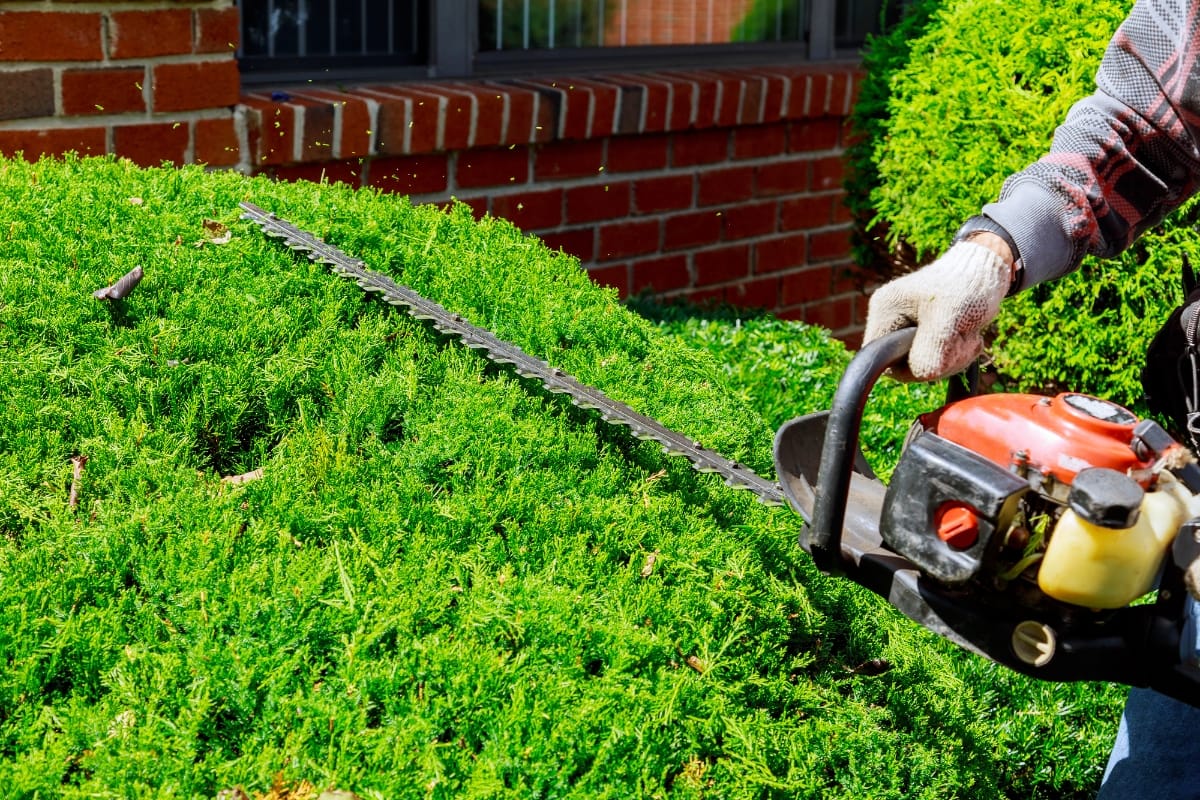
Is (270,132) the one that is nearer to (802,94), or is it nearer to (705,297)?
(705,297)

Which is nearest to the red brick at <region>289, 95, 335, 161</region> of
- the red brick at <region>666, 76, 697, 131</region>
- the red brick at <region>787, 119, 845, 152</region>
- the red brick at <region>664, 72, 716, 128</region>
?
the red brick at <region>666, 76, 697, 131</region>

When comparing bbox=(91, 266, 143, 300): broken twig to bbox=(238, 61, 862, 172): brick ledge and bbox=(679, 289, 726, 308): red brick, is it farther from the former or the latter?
bbox=(679, 289, 726, 308): red brick

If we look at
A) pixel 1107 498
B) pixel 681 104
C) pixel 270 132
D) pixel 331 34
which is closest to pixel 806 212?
pixel 681 104

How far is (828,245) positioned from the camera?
6.27 m

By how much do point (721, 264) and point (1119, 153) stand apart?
3708 millimetres

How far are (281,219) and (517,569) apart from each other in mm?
1268

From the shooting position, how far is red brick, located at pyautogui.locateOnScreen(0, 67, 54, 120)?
3.66 meters

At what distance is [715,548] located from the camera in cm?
228

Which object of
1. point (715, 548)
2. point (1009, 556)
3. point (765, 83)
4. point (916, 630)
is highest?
point (765, 83)

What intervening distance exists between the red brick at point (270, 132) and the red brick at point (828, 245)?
280 centimetres

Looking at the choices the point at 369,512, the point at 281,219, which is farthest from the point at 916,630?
the point at 281,219

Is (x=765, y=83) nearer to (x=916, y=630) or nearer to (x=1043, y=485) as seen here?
(x=916, y=630)

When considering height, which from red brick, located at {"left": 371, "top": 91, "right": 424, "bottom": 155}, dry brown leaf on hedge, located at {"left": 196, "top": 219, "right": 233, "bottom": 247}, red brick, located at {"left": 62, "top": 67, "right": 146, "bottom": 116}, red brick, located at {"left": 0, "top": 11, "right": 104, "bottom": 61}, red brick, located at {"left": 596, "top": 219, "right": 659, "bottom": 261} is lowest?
red brick, located at {"left": 596, "top": 219, "right": 659, "bottom": 261}

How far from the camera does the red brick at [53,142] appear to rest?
12.2 ft
